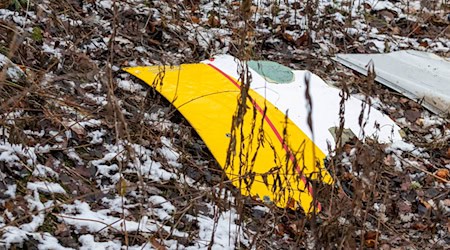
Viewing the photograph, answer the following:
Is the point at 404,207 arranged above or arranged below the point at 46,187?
above

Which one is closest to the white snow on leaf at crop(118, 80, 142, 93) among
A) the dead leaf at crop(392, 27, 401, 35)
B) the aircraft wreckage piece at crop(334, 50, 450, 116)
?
the aircraft wreckage piece at crop(334, 50, 450, 116)

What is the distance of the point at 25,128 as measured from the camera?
10.3ft

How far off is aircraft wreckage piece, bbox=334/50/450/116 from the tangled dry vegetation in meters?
0.08

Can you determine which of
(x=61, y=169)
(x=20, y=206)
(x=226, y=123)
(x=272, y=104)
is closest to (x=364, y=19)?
(x=272, y=104)

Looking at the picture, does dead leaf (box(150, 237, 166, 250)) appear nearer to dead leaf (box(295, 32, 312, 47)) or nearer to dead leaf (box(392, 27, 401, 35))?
dead leaf (box(295, 32, 312, 47))

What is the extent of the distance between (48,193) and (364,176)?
1.46 metres

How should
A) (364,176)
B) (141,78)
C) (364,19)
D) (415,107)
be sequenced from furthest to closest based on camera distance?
(364,19) < (415,107) < (141,78) < (364,176)

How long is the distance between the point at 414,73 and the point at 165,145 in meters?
2.20

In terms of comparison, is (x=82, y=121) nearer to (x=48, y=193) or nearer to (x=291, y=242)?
(x=48, y=193)

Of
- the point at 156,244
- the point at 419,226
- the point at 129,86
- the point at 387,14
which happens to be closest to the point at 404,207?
the point at 419,226

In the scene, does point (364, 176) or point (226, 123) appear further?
point (226, 123)

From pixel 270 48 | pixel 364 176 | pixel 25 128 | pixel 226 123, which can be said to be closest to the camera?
pixel 364 176

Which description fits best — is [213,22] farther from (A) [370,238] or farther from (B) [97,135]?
(A) [370,238]

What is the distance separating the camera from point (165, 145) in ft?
11.1
